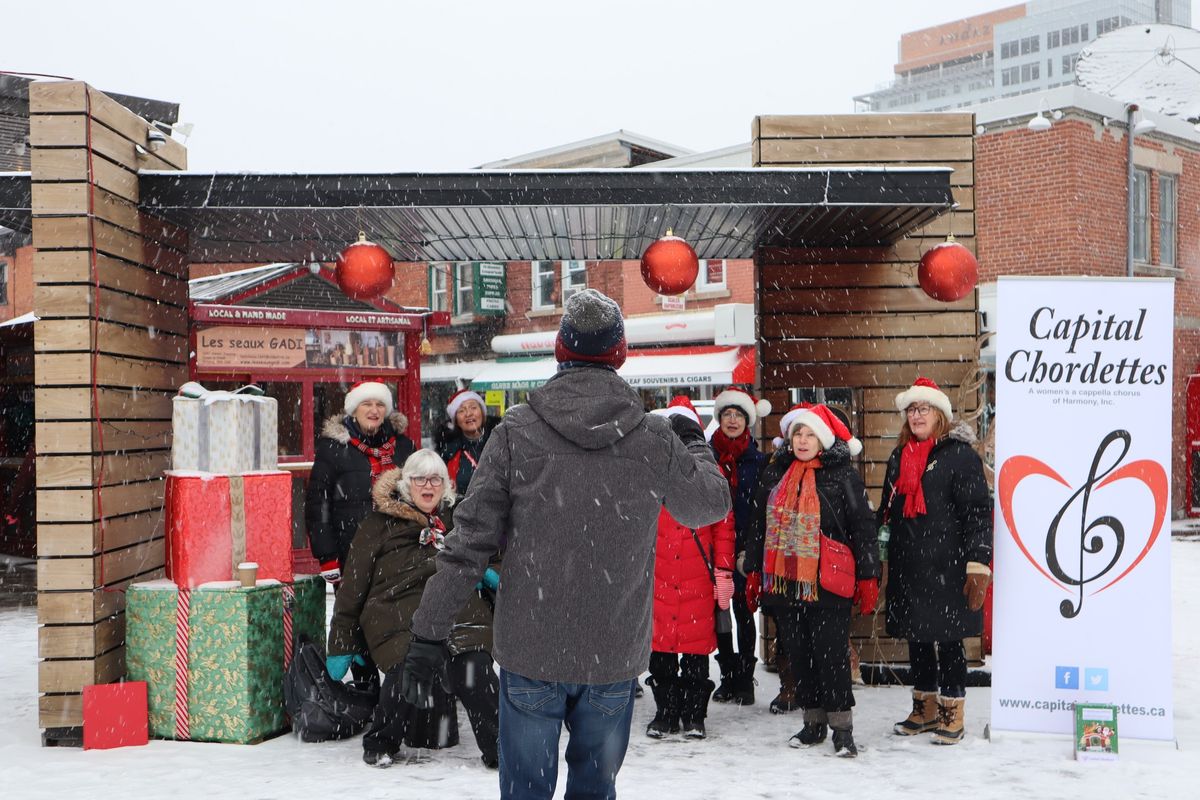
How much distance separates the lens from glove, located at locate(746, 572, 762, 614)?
5838 millimetres

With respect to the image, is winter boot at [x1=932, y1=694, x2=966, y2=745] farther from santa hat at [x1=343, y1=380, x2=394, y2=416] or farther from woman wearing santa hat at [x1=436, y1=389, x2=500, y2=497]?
santa hat at [x1=343, y1=380, x2=394, y2=416]

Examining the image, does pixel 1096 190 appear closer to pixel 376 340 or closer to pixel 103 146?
pixel 376 340

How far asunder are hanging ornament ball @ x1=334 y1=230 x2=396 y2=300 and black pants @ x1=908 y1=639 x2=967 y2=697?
3573 millimetres

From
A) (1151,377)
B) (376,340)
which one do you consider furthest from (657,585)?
(376,340)

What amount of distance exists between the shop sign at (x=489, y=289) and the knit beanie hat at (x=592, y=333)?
23.6 m

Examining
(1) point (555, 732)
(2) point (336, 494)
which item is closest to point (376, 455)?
(2) point (336, 494)

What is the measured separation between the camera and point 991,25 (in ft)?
428

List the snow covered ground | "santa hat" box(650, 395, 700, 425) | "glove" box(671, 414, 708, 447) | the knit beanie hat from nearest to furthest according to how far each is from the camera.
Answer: the knit beanie hat < "glove" box(671, 414, 708, 447) < "santa hat" box(650, 395, 700, 425) < the snow covered ground

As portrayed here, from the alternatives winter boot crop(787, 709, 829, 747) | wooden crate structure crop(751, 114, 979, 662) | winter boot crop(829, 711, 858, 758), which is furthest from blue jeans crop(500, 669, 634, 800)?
wooden crate structure crop(751, 114, 979, 662)

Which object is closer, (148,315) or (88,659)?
(88,659)

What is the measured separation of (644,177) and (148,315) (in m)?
2.92

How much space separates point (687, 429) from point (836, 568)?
6.02 feet

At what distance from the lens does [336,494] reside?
6.43 m

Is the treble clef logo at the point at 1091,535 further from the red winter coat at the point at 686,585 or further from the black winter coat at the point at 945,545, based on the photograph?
the red winter coat at the point at 686,585
